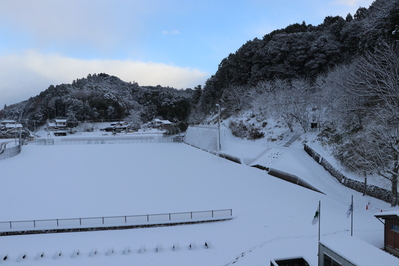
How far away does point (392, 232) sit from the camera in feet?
28.6

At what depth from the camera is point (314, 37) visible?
136 feet

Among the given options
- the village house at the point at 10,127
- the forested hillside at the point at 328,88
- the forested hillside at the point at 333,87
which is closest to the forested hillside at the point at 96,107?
the forested hillside at the point at 328,88

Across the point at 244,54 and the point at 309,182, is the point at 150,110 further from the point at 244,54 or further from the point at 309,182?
the point at 309,182

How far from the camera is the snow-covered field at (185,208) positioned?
9406 mm

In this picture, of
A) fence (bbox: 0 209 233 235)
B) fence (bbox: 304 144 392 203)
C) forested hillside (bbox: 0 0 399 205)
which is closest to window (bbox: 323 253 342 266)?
fence (bbox: 0 209 233 235)

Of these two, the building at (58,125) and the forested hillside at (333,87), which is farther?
the building at (58,125)

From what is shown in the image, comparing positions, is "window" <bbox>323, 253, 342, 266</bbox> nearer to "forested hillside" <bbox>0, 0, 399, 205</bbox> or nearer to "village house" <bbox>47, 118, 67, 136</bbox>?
"forested hillside" <bbox>0, 0, 399, 205</bbox>

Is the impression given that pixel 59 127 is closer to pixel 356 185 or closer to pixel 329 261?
pixel 356 185

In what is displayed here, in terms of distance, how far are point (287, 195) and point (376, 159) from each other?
5407 mm

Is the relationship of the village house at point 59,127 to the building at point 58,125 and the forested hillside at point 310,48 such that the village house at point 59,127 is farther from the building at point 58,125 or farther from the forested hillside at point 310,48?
the forested hillside at point 310,48

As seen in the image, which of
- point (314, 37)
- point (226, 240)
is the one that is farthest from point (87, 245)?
point (314, 37)

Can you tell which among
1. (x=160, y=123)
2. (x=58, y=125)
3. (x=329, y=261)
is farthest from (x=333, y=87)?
(x=58, y=125)

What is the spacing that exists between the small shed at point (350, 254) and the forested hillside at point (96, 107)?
85.7m

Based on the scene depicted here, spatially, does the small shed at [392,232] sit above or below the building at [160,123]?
below
